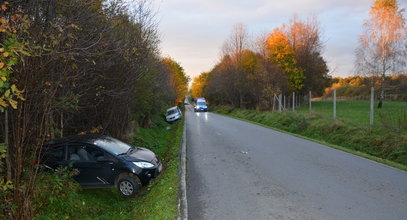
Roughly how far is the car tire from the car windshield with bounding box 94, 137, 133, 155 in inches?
32.3

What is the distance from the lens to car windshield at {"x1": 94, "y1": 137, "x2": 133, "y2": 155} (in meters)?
9.16

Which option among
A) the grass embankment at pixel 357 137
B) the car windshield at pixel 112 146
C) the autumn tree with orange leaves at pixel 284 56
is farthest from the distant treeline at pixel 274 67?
the car windshield at pixel 112 146

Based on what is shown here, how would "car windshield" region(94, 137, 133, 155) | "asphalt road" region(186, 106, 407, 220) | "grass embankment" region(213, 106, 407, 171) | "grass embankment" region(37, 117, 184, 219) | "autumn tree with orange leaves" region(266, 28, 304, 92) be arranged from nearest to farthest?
"asphalt road" region(186, 106, 407, 220)
"grass embankment" region(37, 117, 184, 219)
"car windshield" region(94, 137, 133, 155)
"grass embankment" region(213, 106, 407, 171)
"autumn tree with orange leaves" region(266, 28, 304, 92)

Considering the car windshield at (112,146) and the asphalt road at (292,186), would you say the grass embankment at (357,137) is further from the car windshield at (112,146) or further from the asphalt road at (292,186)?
the car windshield at (112,146)

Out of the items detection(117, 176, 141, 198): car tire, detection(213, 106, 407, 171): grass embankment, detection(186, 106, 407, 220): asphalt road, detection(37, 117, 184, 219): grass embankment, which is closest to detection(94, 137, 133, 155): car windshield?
detection(117, 176, 141, 198): car tire

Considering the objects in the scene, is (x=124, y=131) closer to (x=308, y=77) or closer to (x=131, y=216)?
(x=131, y=216)

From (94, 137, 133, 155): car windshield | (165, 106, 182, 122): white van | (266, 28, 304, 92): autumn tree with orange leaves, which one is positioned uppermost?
(266, 28, 304, 92): autumn tree with orange leaves

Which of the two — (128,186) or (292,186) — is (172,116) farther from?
(292,186)

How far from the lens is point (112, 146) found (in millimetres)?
9492

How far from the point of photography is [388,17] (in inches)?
1640

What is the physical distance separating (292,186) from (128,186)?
4149mm

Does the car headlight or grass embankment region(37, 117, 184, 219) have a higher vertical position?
the car headlight

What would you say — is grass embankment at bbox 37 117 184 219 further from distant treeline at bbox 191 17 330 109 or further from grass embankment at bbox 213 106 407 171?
distant treeline at bbox 191 17 330 109

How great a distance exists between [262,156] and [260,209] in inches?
226
